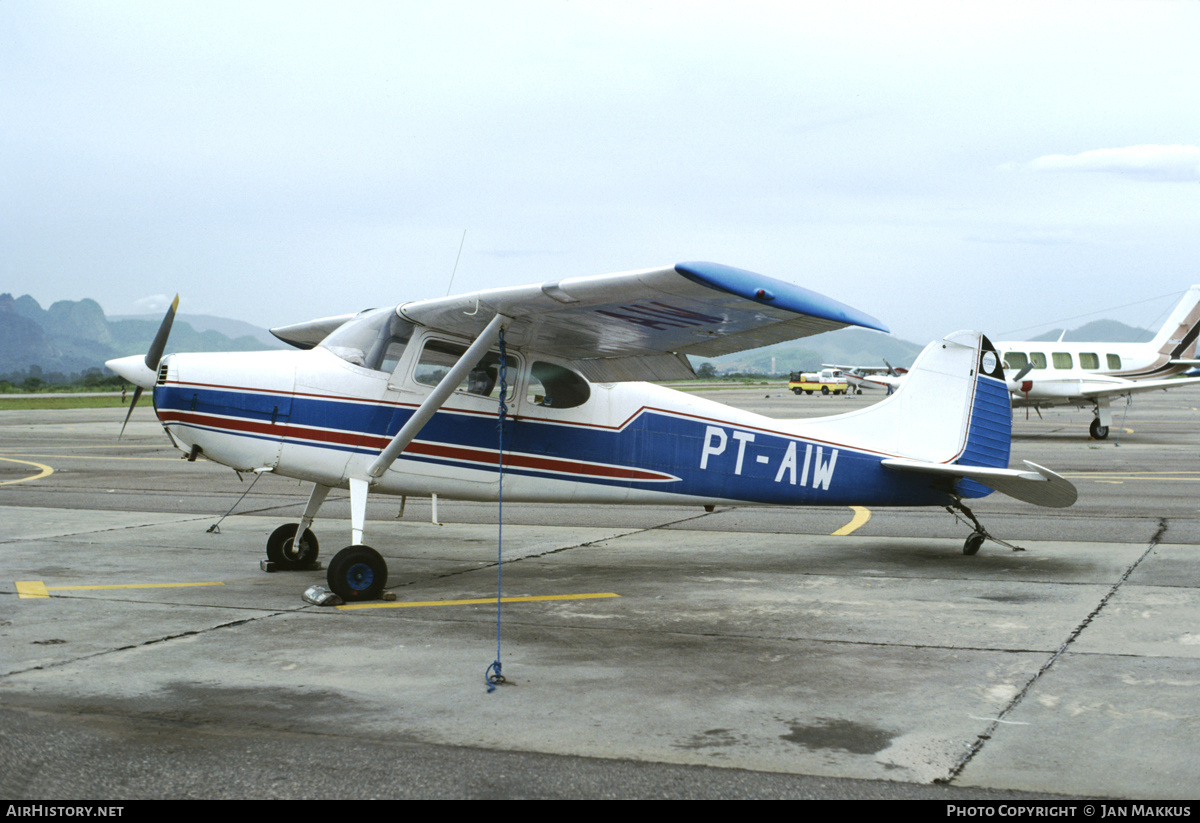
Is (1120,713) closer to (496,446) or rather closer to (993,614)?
(993,614)

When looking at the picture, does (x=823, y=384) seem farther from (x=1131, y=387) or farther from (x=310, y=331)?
(x=310, y=331)

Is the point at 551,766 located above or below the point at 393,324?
below

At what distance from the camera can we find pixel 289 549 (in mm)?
8953

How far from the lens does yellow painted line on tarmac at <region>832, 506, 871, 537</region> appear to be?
11750mm

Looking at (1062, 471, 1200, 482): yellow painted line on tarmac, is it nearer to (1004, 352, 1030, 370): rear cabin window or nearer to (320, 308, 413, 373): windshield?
(1004, 352, 1030, 370): rear cabin window

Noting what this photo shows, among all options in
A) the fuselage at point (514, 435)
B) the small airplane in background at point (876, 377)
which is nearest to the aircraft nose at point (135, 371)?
the fuselage at point (514, 435)

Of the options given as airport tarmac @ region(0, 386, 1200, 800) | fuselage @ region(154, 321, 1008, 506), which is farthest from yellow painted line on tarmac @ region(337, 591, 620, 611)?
fuselage @ region(154, 321, 1008, 506)

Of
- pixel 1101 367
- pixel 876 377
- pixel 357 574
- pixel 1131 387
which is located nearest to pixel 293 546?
pixel 357 574

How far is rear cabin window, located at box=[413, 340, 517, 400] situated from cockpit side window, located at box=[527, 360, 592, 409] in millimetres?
212

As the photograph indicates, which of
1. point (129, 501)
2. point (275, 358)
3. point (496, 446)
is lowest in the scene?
point (129, 501)

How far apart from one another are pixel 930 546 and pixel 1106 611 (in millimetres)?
3394

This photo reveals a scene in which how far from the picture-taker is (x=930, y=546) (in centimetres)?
1055
